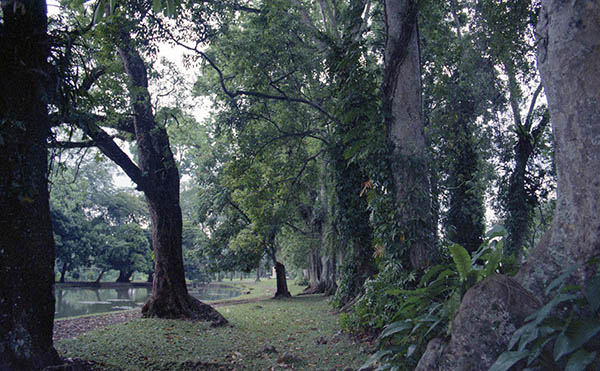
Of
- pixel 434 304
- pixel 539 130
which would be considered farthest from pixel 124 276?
pixel 434 304

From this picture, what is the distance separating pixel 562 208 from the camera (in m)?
2.99

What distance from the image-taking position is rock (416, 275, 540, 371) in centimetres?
259

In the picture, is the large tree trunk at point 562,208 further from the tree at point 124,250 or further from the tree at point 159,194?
the tree at point 124,250

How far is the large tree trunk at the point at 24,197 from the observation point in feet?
11.9

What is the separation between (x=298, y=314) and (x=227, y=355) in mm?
5366

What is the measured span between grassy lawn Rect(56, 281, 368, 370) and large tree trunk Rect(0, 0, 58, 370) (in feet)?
4.08

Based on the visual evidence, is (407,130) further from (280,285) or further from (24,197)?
(280,285)

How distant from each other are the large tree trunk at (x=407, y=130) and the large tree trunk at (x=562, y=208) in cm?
226

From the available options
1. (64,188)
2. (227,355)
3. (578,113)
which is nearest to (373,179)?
(578,113)

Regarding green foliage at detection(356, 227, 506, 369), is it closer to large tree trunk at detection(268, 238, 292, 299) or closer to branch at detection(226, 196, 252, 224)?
branch at detection(226, 196, 252, 224)

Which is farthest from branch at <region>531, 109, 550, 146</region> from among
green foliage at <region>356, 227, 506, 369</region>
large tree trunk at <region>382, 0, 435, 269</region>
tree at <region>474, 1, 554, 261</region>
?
green foliage at <region>356, 227, 506, 369</region>

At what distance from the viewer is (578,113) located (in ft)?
9.59

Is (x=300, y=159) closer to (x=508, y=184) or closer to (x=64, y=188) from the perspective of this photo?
(x=508, y=184)

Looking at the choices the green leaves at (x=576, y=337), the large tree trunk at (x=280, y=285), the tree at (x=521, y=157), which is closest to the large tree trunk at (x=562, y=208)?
the green leaves at (x=576, y=337)
